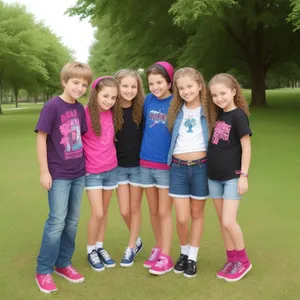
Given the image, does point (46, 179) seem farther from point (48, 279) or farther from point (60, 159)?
point (48, 279)

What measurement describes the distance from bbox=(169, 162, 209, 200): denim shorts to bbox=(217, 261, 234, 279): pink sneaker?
598 mm

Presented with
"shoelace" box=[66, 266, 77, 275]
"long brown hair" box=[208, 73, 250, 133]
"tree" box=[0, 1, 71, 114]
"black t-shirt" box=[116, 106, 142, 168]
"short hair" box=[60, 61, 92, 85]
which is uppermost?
"tree" box=[0, 1, 71, 114]

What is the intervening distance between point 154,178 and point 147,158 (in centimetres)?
19

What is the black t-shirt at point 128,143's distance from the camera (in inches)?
146

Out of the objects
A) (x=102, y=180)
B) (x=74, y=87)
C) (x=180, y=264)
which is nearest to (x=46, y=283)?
(x=102, y=180)

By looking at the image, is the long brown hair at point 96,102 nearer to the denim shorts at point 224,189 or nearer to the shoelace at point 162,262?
the denim shorts at point 224,189

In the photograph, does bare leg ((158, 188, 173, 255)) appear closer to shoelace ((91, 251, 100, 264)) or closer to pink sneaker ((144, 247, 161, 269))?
pink sneaker ((144, 247, 161, 269))

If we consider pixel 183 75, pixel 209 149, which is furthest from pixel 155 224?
pixel 183 75

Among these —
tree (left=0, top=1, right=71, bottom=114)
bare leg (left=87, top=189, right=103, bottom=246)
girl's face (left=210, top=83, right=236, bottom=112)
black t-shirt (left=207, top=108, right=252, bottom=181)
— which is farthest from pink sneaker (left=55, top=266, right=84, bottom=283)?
tree (left=0, top=1, right=71, bottom=114)

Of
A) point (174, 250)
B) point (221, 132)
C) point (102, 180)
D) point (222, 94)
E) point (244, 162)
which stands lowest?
point (174, 250)

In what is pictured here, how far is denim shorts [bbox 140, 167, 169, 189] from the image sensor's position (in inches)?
142

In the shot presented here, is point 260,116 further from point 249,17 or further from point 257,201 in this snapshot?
point 257,201

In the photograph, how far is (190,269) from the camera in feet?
11.3

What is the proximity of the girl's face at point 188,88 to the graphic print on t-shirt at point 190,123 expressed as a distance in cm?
16
